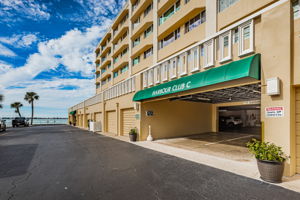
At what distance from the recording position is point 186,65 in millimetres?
8289

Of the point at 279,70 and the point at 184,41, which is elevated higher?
the point at 184,41

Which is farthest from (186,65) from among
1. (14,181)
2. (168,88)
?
(14,181)

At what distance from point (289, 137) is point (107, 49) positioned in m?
33.1

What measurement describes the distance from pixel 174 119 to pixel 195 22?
868cm

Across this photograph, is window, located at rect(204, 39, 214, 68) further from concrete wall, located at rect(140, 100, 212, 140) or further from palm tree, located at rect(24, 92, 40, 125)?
palm tree, located at rect(24, 92, 40, 125)

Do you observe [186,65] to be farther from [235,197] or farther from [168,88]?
[235,197]

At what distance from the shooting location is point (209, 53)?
7180 mm

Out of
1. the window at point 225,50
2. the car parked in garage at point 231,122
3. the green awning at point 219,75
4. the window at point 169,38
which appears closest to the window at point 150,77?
the green awning at point 219,75

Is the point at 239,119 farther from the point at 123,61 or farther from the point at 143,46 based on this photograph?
the point at 123,61

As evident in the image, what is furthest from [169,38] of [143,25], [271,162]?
[271,162]

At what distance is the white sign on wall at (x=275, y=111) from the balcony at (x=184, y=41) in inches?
338

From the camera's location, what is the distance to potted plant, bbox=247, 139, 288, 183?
4203 millimetres

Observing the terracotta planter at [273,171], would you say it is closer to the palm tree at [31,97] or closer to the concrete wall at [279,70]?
the concrete wall at [279,70]

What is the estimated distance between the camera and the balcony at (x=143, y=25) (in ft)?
57.7
